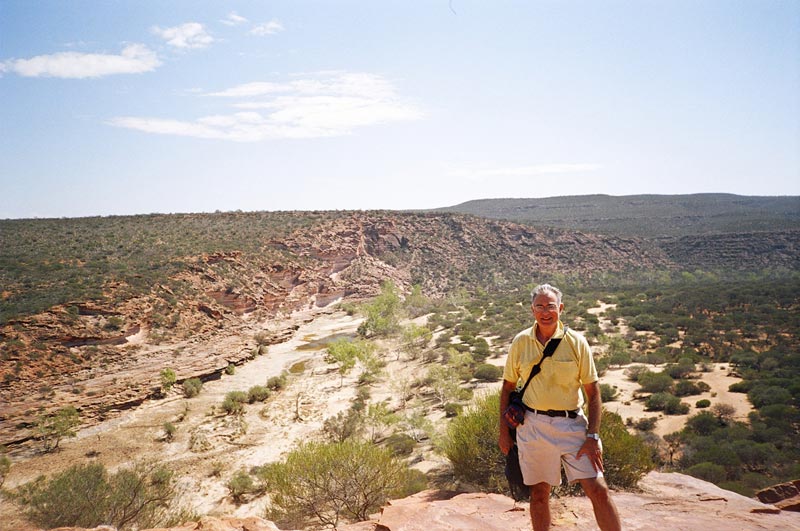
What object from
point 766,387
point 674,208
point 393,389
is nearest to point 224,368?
point 393,389

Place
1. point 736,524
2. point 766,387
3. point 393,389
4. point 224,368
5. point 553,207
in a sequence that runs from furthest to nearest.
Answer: point 553,207 → point 224,368 → point 393,389 → point 766,387 → point 736,524

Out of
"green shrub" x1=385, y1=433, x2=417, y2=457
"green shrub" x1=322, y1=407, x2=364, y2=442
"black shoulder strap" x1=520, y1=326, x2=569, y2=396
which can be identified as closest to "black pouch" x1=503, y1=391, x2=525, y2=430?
"black shoulder strap" x1=520, y1=326, x2=569, y2=396

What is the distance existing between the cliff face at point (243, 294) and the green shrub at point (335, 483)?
1371 centimetres

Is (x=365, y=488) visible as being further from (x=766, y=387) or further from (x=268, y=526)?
(x=766, y=387)

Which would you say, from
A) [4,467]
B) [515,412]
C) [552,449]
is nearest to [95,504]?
[4,467]

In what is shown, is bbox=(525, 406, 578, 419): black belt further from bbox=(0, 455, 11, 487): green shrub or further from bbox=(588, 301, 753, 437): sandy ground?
bbox=(0, 455, 11, 487): green shrub

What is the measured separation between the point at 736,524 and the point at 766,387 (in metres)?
12.9

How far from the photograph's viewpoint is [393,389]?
1988cm

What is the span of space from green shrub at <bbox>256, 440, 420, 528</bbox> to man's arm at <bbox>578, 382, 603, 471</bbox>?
17.8ft

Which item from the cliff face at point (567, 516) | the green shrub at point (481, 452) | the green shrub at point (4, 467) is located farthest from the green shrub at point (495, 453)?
the green shrub at point (4, 467)

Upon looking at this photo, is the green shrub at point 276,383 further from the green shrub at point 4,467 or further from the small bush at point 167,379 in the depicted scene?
the green shrub at point 4,467

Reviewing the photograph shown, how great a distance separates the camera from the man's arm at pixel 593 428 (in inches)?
126

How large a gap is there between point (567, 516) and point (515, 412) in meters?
2.13

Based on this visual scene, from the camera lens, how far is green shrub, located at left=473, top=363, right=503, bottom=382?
18.5m
